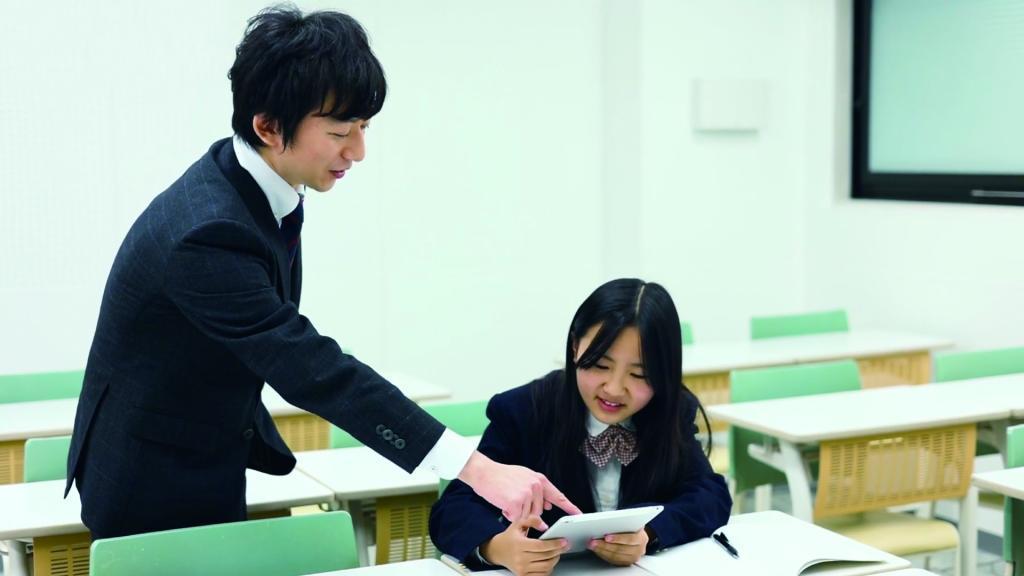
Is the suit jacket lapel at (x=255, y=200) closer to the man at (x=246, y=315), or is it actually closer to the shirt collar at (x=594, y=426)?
the man at (x=246, y=315)

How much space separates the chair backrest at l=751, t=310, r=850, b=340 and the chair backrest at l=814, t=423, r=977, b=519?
1.57m

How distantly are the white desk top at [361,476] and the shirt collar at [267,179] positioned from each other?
0.91 metres

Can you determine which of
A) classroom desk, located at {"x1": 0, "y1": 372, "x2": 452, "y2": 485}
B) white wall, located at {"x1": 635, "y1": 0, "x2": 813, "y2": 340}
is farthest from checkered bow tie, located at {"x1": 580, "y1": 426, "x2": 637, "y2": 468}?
white wall, located at {"x1": 635, "y1": 0, "x2": 813, "y2": 340}

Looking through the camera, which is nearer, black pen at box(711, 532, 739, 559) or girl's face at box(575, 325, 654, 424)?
black pen at box(711, 532, 739, 559)

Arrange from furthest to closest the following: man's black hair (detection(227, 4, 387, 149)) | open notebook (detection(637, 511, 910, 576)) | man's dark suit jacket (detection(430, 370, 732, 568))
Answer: man's dark suit jacket (detection(430, 370, 732, 568))
open notebook (detection(637, 511, 910, 576))
man's black hair (detection(227, 4, 387, 149))

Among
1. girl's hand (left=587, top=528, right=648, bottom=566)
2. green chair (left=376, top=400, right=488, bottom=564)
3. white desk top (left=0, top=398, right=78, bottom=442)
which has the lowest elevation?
green chair (left=376, top=400, right=488, bottom=564)

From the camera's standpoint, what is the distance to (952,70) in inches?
201

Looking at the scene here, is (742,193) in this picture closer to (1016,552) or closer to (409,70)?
(409,70)

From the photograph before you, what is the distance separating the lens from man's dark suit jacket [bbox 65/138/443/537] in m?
1.74

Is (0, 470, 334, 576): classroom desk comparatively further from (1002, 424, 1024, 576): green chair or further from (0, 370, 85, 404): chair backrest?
(1002, 424, 1024, 576): green chair

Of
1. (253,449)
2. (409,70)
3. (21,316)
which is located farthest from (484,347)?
(253,449)

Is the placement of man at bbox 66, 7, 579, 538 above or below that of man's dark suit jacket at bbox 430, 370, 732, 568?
above

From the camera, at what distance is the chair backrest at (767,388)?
360 cm

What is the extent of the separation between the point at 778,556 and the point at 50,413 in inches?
90.6
